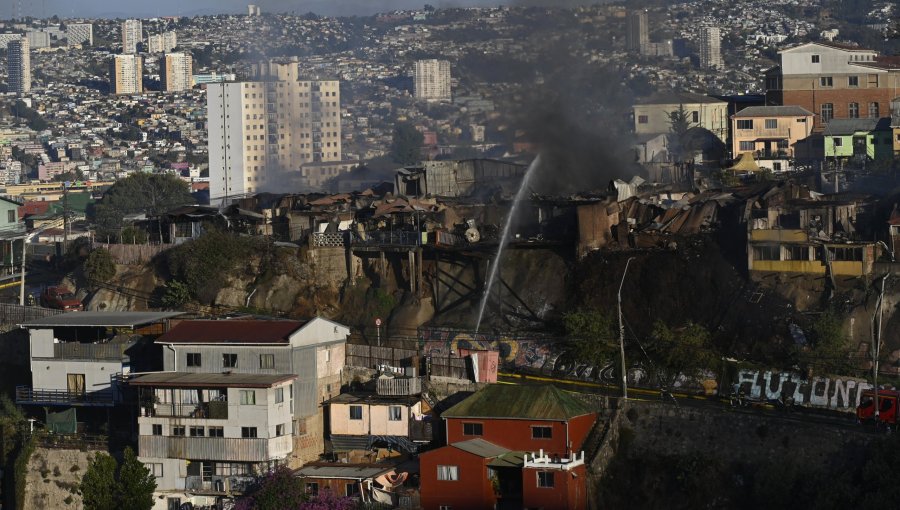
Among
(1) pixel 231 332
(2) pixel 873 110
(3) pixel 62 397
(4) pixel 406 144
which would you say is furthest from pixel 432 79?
(1) pixel 231 332

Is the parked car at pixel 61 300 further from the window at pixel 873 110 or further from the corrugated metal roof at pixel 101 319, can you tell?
the window at pixel 873 110

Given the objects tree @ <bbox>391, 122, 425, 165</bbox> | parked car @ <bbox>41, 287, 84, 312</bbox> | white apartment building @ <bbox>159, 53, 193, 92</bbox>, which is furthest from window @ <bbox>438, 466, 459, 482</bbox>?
white apartment building @ <bbox>159, 53, 193, 92</bbox>

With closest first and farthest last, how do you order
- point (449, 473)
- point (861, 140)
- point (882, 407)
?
point (882, 407)
point (449, 473)
point (861, 140)

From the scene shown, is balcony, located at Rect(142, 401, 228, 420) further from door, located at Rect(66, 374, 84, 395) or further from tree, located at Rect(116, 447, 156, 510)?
door, located at Rect(66, 374, 84, 395)

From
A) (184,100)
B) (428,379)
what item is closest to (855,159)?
(428,379)

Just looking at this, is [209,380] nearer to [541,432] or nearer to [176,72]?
[541,432]
